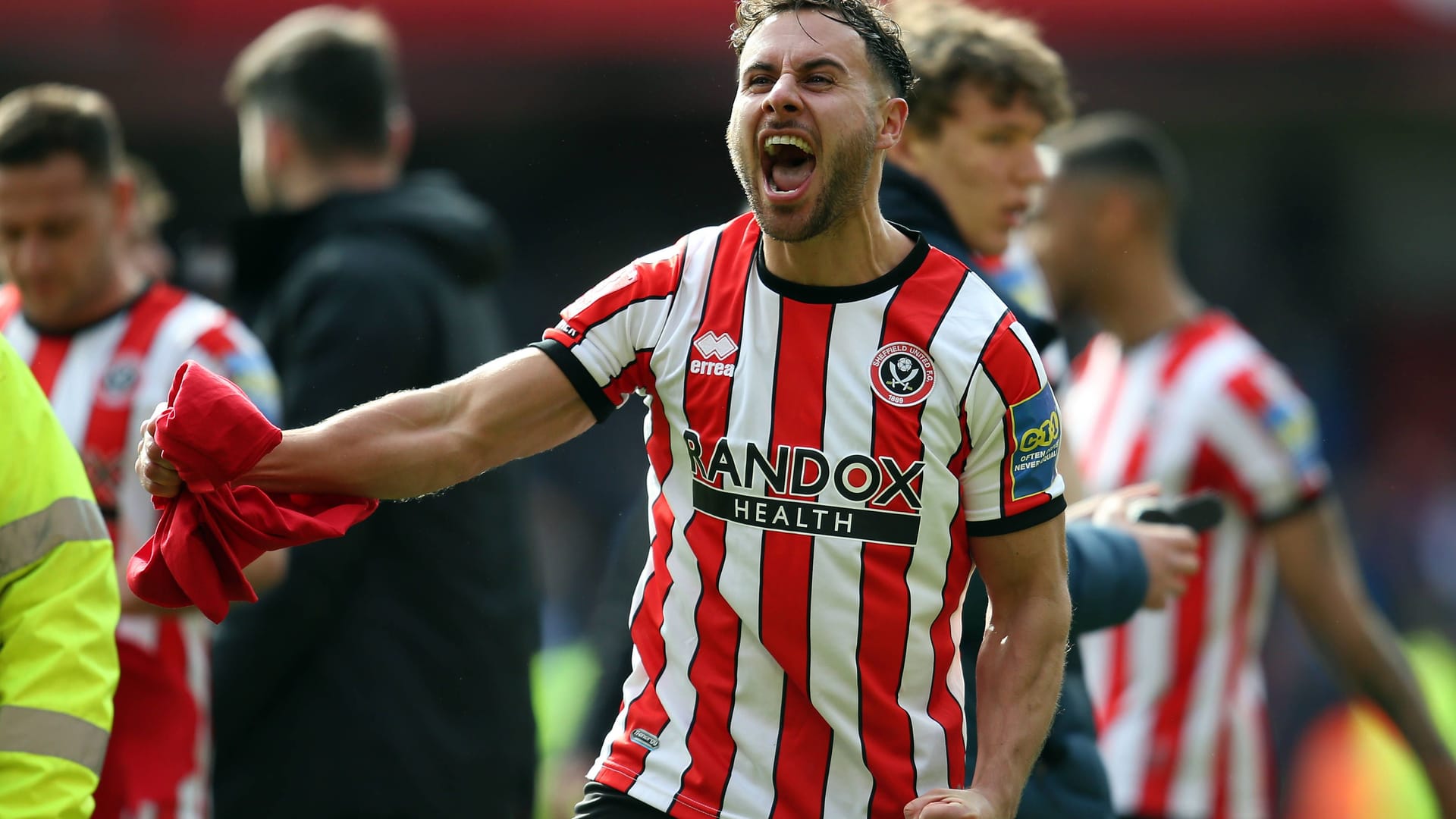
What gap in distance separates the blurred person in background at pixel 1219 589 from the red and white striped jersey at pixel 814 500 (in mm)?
2389

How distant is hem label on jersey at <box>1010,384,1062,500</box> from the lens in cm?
298

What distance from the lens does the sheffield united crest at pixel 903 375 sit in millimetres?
2963

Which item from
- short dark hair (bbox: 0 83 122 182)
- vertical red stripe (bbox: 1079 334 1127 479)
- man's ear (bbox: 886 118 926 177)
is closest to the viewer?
man's ear (bbox: 886 118 926 177)

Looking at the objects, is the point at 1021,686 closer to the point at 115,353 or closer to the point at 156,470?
the point at 156,470

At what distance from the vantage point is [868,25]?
10.0 feet

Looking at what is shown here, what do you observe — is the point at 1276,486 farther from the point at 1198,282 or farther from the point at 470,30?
the point at 1198,282

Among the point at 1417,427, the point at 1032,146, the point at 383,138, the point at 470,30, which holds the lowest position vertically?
the point at 1417,427

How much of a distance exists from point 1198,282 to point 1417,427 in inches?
92.7

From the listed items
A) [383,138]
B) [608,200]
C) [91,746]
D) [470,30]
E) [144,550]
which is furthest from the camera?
[608,200]

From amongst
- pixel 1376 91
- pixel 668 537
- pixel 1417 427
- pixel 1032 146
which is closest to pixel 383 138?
pixel 1032 146

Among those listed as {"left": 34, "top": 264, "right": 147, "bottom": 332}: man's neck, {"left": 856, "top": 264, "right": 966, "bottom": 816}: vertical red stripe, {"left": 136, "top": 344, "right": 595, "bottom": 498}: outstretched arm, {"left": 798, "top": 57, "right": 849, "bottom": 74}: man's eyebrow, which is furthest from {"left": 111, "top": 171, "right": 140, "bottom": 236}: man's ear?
{"left": 856, "top": 264, "right": 966, "bottom": 816}: vertical red stripe

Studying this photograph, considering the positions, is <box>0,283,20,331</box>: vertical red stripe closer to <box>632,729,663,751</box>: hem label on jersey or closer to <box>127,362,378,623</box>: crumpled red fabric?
<box>127,362,378,623</box>: crumpled red fabric

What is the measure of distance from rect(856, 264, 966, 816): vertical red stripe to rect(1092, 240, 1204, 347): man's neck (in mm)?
3104

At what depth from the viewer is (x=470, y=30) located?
1333 centimetres
